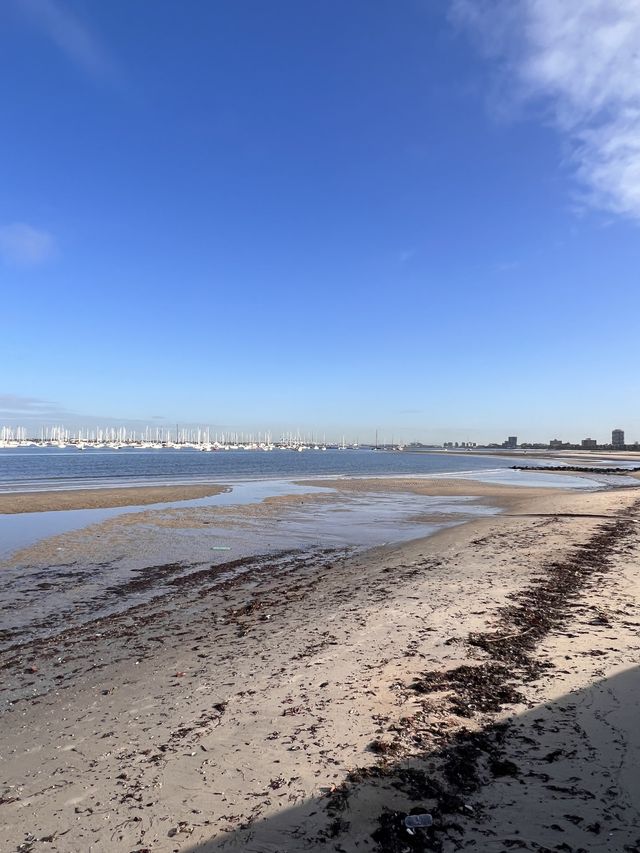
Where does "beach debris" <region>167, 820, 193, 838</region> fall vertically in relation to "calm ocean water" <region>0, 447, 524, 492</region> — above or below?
above

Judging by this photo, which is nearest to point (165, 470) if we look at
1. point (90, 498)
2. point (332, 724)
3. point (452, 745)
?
point (90, 498)

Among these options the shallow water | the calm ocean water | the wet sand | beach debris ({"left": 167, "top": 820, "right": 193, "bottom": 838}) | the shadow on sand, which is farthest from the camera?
the calm ocean water

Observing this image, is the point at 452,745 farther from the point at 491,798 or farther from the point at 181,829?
the point at 181,829

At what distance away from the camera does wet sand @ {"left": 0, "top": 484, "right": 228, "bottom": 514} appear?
27.4 meters

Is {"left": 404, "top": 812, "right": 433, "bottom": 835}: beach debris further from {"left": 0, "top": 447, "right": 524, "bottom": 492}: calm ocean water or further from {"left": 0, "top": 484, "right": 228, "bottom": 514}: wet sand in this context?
{"left": 0, "top": 447, "right": 524, "bottom": 492}: calm ocean water

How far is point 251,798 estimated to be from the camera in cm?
402

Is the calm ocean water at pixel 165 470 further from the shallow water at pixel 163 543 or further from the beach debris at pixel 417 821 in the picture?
the beach debris at pixel 417 821

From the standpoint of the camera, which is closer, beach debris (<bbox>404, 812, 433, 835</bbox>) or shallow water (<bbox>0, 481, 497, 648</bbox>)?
beach debris (<bbox>404, 812, 433, 835</bbox>)

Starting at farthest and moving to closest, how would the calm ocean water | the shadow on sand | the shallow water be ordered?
the calm ocean water
the shallow water
the shadow on sand

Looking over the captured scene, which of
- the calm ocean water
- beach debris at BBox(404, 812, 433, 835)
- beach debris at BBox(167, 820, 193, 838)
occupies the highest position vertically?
beach debris at BBox(404, 812, 433, 835)

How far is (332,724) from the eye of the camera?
16.6ft

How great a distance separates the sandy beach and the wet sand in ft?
66.9

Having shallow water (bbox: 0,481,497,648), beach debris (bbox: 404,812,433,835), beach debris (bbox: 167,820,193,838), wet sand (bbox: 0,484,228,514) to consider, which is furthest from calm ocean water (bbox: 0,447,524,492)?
beach debris (bbox: 404,812,433,835)

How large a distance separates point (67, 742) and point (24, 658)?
9.67ft
